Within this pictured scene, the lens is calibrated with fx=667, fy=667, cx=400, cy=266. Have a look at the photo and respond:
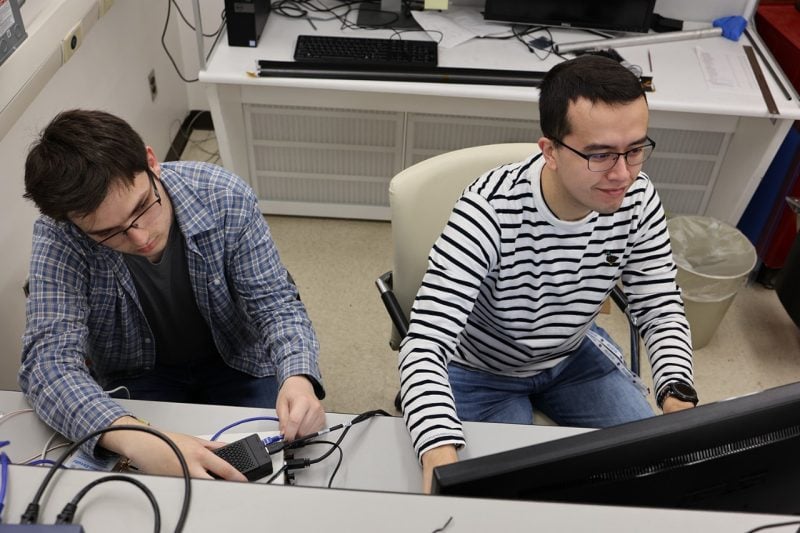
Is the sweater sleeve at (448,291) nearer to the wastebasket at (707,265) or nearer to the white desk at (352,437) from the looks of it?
the white desk at (352,437)

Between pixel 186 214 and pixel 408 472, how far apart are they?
623mm

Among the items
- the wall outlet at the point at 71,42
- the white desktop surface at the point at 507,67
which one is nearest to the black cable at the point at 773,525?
the white desktop surface at the point at 507,67

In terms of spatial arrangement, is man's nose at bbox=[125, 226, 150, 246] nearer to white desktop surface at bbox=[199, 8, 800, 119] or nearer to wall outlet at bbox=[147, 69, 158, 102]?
white desktop surface at bbox=[199, 8, 800, 119]

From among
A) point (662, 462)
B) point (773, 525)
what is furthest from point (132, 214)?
point (773, 525)

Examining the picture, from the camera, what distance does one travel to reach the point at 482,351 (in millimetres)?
1410

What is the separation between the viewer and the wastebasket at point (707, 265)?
81.7 inches

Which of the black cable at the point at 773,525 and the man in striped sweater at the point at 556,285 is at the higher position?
the black cable at the point at 773,525

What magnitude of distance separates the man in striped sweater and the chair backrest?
0.11 meters

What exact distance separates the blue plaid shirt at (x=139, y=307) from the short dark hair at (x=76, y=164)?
13 cm

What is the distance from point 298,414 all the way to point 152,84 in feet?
6.73

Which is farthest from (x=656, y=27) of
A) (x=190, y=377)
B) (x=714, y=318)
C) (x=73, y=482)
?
(x=73, y=482)

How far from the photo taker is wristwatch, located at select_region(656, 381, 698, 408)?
1.23 meters

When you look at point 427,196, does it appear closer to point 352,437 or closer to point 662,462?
point 352,437

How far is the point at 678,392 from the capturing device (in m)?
1.23
